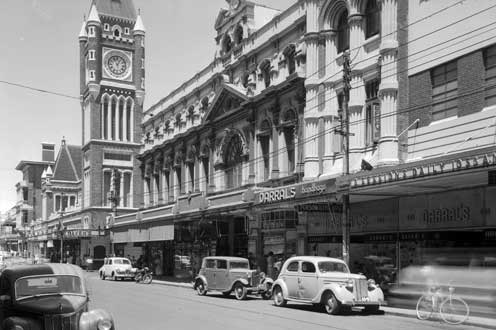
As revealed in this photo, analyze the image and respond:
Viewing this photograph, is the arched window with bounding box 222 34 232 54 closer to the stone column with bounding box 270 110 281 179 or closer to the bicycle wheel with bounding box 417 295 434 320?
the stone column with bounding box 270 110 281 179

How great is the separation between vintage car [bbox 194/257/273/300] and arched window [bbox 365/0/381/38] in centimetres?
1103

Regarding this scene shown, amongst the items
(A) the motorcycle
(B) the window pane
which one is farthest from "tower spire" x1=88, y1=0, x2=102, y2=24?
(B) the window pane

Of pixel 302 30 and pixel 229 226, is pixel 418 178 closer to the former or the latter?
pixel 302 30

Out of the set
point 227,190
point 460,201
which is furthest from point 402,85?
point 227,190

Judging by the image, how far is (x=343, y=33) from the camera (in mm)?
28328

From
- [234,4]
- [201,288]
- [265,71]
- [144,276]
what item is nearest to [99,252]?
[144,276]

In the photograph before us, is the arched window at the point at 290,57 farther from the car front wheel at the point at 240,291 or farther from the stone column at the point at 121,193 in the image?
the stone column at the point at 121,193

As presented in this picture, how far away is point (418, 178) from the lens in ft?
59.8

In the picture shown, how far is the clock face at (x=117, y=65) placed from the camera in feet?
248

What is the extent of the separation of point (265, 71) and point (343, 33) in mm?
7722

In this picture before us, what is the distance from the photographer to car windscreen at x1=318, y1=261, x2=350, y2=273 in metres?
19.7

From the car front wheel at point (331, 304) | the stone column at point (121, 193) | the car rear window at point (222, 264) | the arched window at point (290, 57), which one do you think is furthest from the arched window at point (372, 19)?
the stone column at point (121, 193)

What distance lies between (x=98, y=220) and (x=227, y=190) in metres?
38.2

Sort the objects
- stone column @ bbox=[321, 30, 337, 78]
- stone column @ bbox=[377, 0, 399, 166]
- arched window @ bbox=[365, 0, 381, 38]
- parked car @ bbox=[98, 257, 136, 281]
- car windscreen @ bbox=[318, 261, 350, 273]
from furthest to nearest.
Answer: parked car @ bbox=[98, 257, 136, 281] < stone column @ bbox=[321, 30, 337, 78] < arched window @ bbox=[365, 0, 381, 38] < stone column @ bbox=[377, 0, 399, 166] < car windscreen @ bbox=[318, 261, 350, 273]
